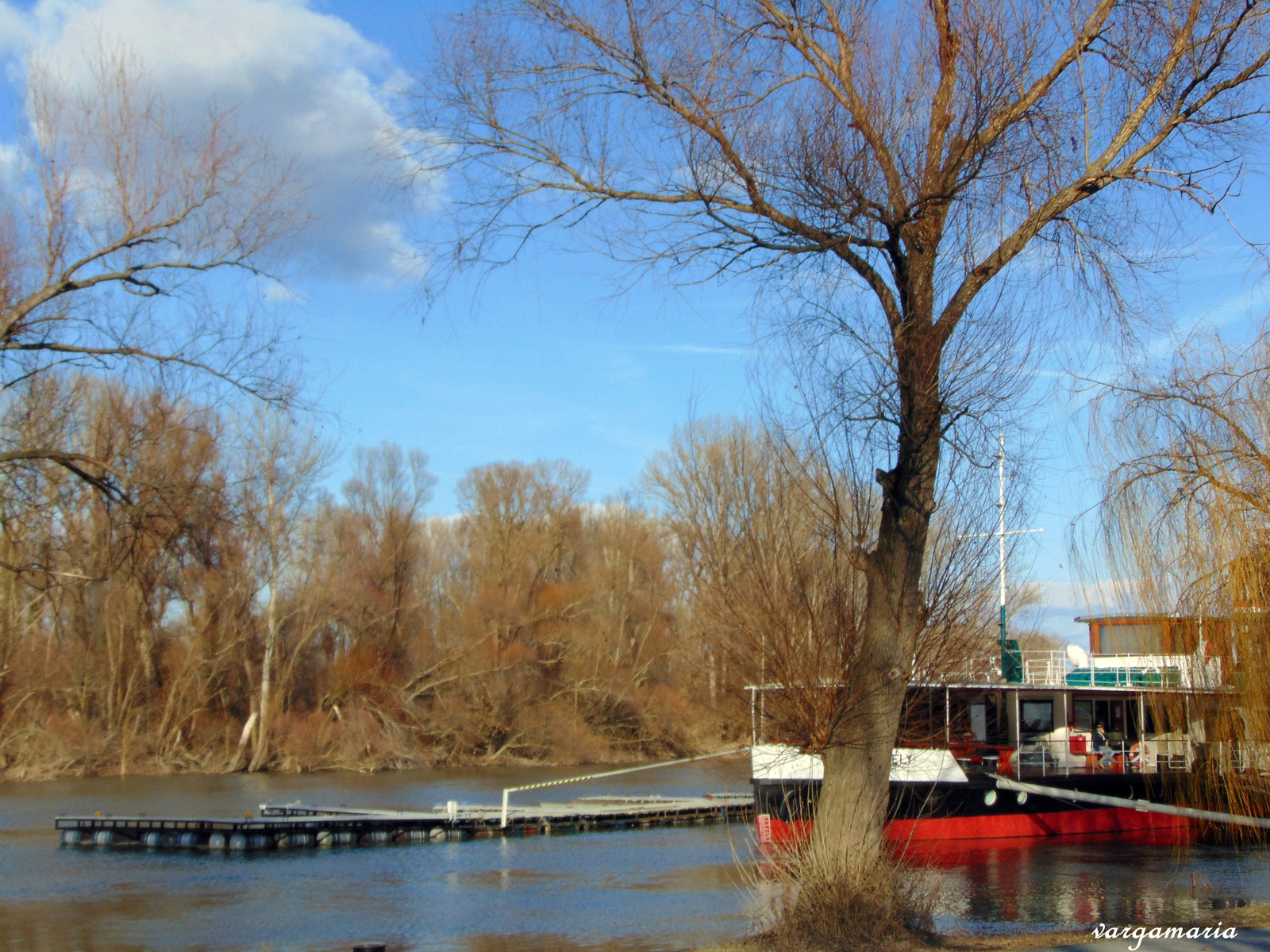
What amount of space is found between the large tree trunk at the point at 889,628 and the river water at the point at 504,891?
4.56 ft

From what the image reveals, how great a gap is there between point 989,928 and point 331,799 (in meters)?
22.9

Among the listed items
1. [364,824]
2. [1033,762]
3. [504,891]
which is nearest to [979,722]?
[1033,762]

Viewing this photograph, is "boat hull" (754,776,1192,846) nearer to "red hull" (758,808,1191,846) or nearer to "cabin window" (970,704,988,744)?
"red hull" (758,808,1191,846)

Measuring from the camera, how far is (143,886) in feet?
63.4

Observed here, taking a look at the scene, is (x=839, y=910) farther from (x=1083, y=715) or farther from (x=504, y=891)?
(x=1083, y=715)

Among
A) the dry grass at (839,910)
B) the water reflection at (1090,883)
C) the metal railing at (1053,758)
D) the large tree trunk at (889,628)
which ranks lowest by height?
the water reflection at (1090,883)

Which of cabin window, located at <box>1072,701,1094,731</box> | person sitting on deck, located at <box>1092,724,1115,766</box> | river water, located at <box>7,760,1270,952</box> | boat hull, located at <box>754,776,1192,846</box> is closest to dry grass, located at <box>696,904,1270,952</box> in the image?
river water, located at <box>7,760,1270,952</box>

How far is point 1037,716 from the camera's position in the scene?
88.4ft

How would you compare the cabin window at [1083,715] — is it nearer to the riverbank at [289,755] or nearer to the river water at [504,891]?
the river water at [504,891]

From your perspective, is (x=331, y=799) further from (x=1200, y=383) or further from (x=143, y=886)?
(x=1200, y=383)

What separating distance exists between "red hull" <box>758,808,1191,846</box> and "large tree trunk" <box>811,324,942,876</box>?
12.1 metres

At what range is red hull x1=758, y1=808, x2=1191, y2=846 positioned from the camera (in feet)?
73.6

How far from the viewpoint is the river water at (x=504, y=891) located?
15.1 metres

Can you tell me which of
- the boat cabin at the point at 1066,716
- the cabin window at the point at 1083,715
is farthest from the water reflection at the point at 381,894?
the cabin window at the point at 1083,715
